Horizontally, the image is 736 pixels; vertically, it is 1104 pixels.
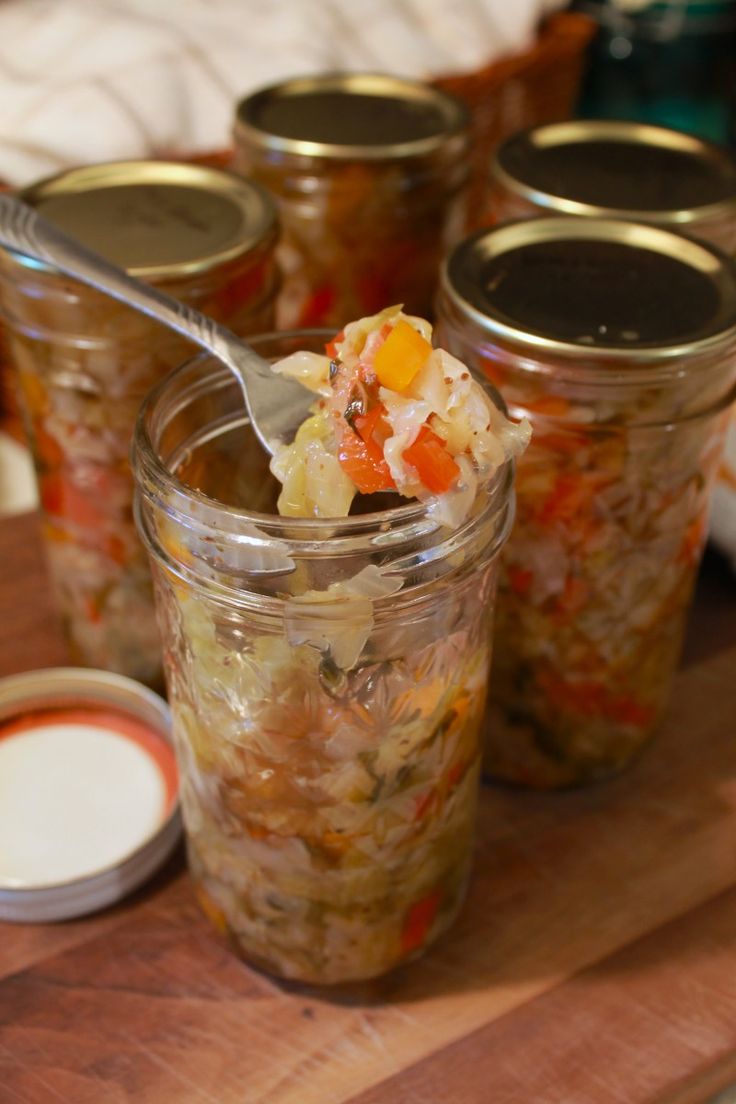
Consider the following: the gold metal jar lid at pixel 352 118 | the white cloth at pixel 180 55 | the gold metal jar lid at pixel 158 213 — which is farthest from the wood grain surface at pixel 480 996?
the white cloth at pixel 180 55

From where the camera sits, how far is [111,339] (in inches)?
32.4

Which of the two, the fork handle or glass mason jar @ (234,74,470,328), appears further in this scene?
glass mason jar @ (234,74,470,328)

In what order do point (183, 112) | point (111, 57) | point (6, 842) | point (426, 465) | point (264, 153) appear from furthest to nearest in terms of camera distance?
point (111, 57), point (183, 112), point (264, 153), point (6, 842), point (426, 465)

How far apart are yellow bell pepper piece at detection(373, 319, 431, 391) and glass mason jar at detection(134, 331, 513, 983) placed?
7 cm

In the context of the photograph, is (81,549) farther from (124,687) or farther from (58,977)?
(58,977)

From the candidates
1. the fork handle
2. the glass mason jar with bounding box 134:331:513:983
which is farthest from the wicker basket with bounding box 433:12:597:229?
the glass mason jar with bounding box 134:331:513:983

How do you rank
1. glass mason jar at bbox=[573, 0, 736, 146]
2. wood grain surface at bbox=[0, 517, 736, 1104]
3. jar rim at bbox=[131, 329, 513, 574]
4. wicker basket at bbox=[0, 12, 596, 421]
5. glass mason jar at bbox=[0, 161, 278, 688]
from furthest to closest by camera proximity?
glass mason jar at bbox=[573, 0, 736, 146] < wicker basket at bbox=[0, 12, 596, 421] < glass mason jar at bbox=[0, 161, 278, 688] < wood grain surface at bbox=[0, 517, 736, 1104] < jar rim at bbox=[131, 329, 513, 574]

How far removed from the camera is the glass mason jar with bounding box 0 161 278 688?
2.71ft

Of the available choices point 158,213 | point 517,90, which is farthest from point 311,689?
point 517,90

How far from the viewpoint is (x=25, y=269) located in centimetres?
81

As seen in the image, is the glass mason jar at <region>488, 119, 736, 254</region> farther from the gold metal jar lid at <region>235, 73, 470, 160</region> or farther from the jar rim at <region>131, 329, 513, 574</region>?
the jar rim at <region>131, 329, 513, 574</region>

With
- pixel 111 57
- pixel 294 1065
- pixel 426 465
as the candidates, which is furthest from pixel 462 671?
pixel 111 57

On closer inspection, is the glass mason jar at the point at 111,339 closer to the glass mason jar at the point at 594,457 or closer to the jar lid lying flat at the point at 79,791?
the jar lid lying flat at the point at 79,791

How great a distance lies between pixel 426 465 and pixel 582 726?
359mm
